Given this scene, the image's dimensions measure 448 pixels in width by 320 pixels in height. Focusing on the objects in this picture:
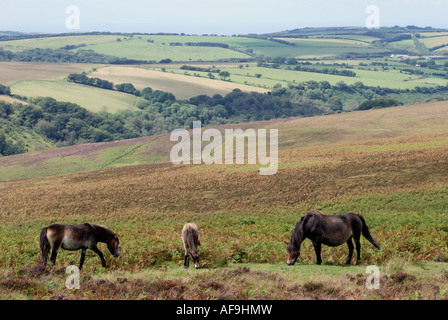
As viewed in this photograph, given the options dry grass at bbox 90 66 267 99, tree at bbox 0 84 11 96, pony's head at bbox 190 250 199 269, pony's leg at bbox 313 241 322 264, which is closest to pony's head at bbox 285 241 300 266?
pony's leg at bbox 313 241 322 264

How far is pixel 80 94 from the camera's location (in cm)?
15100

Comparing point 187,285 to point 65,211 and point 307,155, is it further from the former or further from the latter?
point 307,155

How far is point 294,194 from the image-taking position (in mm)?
36188

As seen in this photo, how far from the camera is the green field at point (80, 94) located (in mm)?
142925

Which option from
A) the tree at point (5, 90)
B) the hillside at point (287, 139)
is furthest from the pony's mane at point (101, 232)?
the tree at point (5, 90)

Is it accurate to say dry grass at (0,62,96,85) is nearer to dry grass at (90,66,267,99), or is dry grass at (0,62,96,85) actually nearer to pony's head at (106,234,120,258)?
dry grass at (90,66,267,99)

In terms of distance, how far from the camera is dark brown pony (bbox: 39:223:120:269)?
48.2 feet

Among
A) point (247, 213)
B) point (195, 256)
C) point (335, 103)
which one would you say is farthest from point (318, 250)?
point (335, 103)

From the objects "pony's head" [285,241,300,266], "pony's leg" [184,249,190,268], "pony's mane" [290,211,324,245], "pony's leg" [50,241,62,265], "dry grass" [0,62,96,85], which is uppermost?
"dry grass" [0,62,96,85]

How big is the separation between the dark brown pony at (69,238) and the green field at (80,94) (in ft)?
415

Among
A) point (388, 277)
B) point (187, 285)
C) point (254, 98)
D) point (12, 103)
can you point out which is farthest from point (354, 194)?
point (254, 98)

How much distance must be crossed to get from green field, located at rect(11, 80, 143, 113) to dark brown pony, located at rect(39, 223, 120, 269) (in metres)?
127

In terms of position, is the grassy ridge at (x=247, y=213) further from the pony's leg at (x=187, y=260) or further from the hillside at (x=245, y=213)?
the pony's leg at (x=187, y=260)

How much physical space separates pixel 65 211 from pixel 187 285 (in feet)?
89.4
